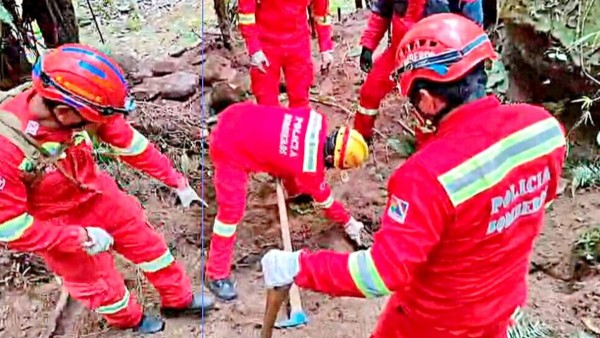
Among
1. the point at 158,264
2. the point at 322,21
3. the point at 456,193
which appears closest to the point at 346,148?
the point at 158,264

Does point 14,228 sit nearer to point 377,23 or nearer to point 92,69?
point 92,69

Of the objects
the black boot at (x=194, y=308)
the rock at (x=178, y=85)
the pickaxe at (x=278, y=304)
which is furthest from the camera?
the rock at (x=178, y=85)

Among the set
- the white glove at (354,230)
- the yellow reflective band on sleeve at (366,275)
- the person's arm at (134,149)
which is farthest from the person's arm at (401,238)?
the white glove at (354,230)

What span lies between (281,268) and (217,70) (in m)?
4.75

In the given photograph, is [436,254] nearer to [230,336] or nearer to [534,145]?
[534,145]

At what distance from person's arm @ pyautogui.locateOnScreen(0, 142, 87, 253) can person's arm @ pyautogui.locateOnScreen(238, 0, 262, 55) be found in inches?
79.6

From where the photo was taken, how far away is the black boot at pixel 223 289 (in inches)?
179

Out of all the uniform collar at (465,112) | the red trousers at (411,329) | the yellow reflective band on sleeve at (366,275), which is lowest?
the red trousers at (411,329)

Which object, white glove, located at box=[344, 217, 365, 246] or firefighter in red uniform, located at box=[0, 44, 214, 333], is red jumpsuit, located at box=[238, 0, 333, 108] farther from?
firefighter in red uniform, located at box=[0, 44, 214, 333]

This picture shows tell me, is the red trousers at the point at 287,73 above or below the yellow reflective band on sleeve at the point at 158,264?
above

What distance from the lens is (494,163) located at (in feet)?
7.42

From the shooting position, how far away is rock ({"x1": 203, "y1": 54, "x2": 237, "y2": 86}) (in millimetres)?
7031

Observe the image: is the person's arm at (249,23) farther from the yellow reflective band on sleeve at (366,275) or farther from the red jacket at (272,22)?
the yellow reflective band on sleeve at (366,275)

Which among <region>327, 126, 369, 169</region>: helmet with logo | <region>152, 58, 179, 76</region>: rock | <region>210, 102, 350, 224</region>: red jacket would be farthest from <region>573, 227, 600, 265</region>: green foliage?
<region>152, 58, 179, 76</region>: rock
